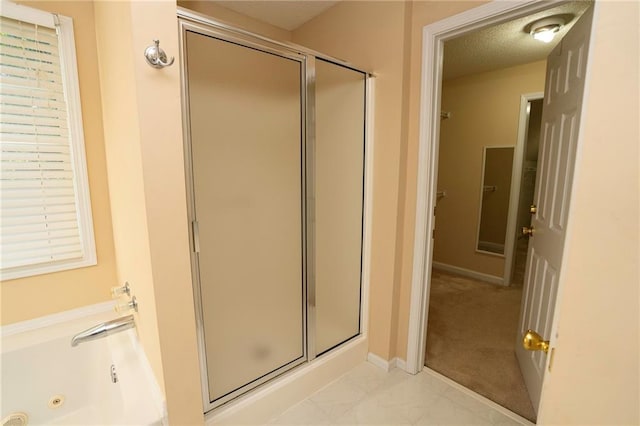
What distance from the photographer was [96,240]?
1746 millimetres

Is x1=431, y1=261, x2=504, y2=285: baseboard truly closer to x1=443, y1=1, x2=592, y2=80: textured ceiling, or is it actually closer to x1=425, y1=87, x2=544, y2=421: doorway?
x1=425, y1=87, x2=544, y2=421: doorway

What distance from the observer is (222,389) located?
4.57ft

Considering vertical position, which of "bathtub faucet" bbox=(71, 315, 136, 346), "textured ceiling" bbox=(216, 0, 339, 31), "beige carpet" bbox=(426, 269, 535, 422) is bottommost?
"beige carpet" bbox=(426, 269, 535, 422)

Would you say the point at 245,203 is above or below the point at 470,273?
above

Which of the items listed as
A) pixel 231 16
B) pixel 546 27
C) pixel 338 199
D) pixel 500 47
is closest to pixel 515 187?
pixel 500 47

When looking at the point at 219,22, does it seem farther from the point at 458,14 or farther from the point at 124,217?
the point at 458,14

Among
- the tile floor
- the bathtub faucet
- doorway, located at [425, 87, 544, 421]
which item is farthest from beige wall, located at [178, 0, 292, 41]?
doorway, located at [425, 87, 544, 421]

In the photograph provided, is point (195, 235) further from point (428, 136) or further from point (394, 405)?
point (394, 405)

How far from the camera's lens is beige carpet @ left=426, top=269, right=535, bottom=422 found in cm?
179

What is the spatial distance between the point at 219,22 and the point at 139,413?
1.58m

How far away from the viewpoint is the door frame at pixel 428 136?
4.60ft

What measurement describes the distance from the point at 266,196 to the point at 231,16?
4.93 ft

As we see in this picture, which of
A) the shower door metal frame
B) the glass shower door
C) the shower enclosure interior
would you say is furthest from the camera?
the glass shower door

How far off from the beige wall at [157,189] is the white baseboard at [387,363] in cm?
118
